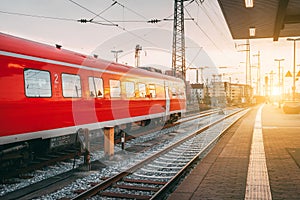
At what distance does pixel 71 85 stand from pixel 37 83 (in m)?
1.57

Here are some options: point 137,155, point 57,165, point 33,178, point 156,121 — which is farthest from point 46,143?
point 156,121

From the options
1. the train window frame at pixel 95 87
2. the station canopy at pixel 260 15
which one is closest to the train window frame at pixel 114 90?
the train window frame at pixel 95 87

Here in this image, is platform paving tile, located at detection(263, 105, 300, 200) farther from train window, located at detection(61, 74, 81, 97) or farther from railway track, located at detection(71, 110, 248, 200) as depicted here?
train window, located at detection(61, 74, 81, 97)

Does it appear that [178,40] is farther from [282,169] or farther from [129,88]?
[282,169]

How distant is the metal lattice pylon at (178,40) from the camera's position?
97.1ft

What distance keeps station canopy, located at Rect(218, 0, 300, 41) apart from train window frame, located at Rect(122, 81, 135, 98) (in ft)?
15.4

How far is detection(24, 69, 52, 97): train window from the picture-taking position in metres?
7.92

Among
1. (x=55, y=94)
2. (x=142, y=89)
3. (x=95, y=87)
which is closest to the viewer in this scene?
(x=55, y=94)

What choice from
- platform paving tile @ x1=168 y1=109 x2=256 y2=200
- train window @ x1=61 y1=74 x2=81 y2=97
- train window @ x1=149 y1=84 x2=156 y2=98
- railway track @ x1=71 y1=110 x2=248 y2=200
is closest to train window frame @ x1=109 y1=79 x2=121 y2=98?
train window @ x1=61 y1=74 x2=81 y2=97

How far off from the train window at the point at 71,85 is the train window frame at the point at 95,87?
0.68m

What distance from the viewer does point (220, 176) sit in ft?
24.5

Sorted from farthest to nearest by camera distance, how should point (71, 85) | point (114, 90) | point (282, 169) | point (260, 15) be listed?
point (114, 90) < point (260, 15) < point (71, 85) < point (282, 169)

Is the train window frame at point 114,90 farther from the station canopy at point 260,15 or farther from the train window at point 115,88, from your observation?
the station canopy at point 260,15

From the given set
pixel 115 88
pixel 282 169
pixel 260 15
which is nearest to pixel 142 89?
pixel 115 88
